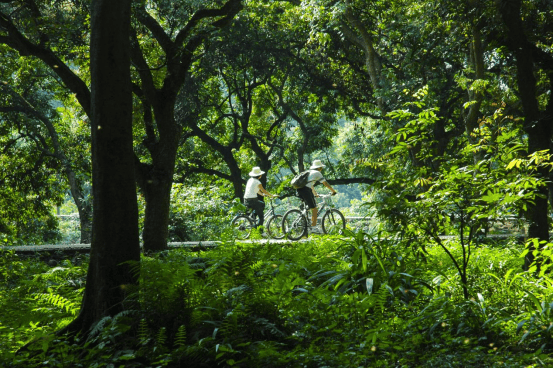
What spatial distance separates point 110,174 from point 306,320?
2.40m

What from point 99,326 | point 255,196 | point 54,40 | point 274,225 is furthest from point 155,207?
point 99,326

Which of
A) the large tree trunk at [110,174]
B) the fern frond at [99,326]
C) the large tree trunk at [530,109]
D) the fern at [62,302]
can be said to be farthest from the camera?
the large tree trunk at [530,109]

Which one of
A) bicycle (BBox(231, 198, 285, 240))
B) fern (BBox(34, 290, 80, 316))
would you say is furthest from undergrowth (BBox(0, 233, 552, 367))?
bicycle (BBox(231, 198, 285, 240))

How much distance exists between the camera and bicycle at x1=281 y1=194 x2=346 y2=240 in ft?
45.8

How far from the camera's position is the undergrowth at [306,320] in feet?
13.5

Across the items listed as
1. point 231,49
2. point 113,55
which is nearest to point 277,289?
point 113,55

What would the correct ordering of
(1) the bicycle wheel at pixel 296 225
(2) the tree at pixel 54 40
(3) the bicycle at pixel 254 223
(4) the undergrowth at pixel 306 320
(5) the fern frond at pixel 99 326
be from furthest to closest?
1. (3) the bicycle at pixel 254 223
2. (1) the bicycle wheel at pixel 296 225
3. (2) the tree at pixel 54 40
4. (5) the fern frond at pixel 99 326
5. (4) the undergrowth at pixel 306 320

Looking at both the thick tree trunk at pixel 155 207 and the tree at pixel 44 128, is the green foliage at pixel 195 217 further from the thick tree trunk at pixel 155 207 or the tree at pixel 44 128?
the thick tree trunk at pixel 155 207

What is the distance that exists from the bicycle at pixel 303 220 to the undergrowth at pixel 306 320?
7.48 meters

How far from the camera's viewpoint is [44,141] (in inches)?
857

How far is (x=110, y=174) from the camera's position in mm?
5496

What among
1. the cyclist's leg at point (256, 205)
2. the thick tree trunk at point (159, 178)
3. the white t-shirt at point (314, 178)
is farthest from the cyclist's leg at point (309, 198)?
the thick tree trunk at point (159, 178)

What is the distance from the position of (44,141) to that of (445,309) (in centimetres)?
2027

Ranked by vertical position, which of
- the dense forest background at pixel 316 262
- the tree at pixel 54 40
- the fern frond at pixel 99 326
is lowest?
the fern frond at pixel 99 326
